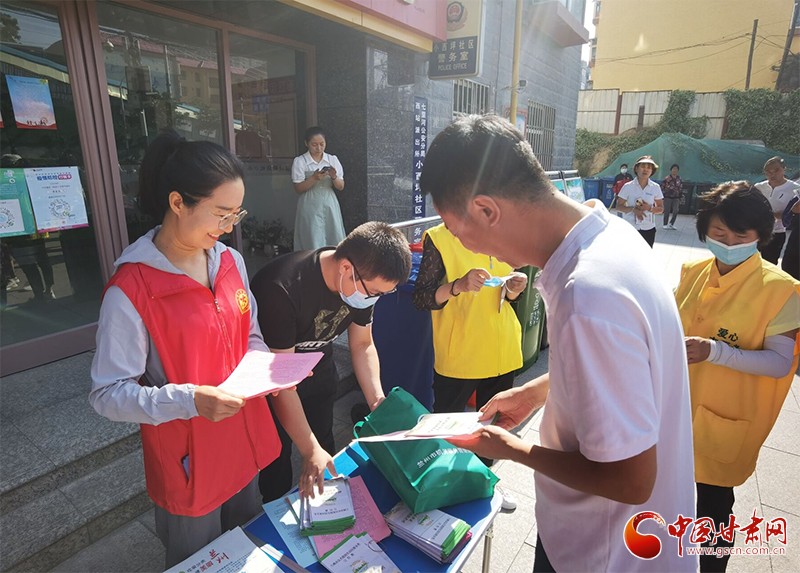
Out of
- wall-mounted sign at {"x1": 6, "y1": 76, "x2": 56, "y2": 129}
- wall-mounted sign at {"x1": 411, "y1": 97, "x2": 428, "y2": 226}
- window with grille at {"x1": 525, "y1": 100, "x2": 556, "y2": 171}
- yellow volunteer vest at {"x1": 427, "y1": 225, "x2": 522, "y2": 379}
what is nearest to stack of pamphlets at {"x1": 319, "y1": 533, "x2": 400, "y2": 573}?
yellow volunteer vest at {"x1": 427, "y1": 225, "x2": 522, "y2": 379}

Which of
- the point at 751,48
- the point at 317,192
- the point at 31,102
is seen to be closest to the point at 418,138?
the point at 317,192

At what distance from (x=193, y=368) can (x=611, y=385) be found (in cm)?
119

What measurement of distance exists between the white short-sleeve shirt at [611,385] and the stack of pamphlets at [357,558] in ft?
1.62

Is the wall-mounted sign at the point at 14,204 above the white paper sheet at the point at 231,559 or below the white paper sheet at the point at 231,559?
above

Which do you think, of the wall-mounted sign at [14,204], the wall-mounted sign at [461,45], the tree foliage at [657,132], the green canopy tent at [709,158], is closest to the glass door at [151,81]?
the wall-mounted sign at [14,204]

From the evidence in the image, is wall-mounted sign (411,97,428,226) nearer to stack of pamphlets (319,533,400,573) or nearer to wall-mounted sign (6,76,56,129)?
wall-mounted sign (6,76,56,129)

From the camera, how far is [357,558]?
1.39 metres

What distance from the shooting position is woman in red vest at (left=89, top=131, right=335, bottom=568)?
53.2 inches

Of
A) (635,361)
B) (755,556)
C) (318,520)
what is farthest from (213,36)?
(755,556)

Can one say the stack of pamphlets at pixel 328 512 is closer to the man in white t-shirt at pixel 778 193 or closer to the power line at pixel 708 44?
the man in white t-shirt at pixel 778 193

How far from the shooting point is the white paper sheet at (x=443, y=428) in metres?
1.28

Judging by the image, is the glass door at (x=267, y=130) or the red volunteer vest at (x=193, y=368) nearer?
the red volunteer vest at (x=193, y=368)

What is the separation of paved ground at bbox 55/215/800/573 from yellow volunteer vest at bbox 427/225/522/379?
85cm

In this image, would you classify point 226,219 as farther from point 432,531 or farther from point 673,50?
point 673,50
